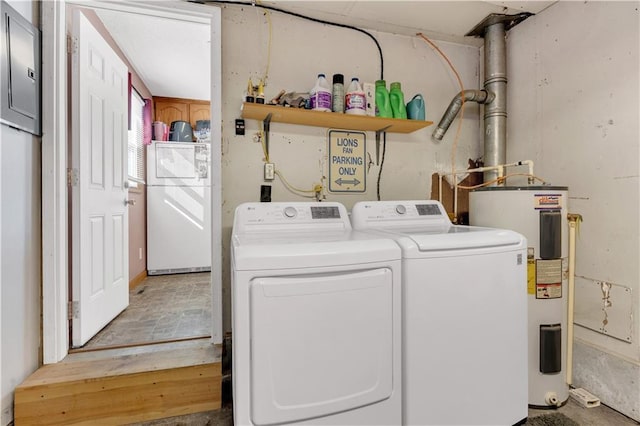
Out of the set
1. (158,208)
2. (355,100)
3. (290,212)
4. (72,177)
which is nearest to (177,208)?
(158,208)

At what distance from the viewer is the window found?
11.0 ft

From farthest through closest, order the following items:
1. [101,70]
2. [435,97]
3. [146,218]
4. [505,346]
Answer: [146,218], [435,97], [101,70], [505,346]

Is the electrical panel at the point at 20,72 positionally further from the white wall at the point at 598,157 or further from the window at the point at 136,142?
the white wall at the point at 598,157

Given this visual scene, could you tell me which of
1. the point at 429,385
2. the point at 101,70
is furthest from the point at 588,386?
the point at 101,70

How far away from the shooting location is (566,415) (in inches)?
64.1

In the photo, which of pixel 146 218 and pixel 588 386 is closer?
pixel 588 386

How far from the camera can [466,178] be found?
8.10ft

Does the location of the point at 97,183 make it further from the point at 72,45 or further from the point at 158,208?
the point at 158,208

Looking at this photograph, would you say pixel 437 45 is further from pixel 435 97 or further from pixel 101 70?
pixel 101 70

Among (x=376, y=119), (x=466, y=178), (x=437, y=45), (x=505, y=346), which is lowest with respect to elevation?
(x=505, y=346)

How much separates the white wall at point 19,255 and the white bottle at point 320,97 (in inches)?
56.5

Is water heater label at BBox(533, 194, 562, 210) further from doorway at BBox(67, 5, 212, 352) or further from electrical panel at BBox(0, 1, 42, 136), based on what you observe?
electrical panel at BBox(0, 1, 42, 136)

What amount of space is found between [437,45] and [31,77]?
2.49 meters

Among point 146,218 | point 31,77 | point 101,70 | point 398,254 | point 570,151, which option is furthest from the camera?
point 146,218
